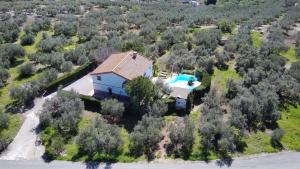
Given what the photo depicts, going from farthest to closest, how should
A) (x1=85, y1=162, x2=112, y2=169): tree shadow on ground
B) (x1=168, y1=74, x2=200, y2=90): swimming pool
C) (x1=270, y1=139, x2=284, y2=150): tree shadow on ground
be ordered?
(x1=168, y1=74, x2=200, y2=90): swimming pool
(x1=270, y1=139, x2=284, y2=150): tree shadow on ground
(x1=85, y1=162, x2=112, y2=169): tree shadow on ground

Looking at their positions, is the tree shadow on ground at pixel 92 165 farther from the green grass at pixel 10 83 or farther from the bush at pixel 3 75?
the bush at pixel 3 75

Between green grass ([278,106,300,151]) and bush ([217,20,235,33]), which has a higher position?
bush ([217,20,235,33])

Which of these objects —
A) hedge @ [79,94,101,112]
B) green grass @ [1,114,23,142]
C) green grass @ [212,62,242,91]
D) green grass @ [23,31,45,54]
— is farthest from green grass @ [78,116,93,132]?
green grass @ [23,31,45,54]

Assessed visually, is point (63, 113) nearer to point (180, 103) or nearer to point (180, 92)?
point (180, 103)

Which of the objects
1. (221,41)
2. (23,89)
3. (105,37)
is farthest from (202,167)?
(105,37)

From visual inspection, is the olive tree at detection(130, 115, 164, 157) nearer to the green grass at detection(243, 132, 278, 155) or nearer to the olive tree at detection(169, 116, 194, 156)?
the olive tree at detection(169, 116, 194, 156)

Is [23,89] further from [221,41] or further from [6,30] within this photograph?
[221,41]
